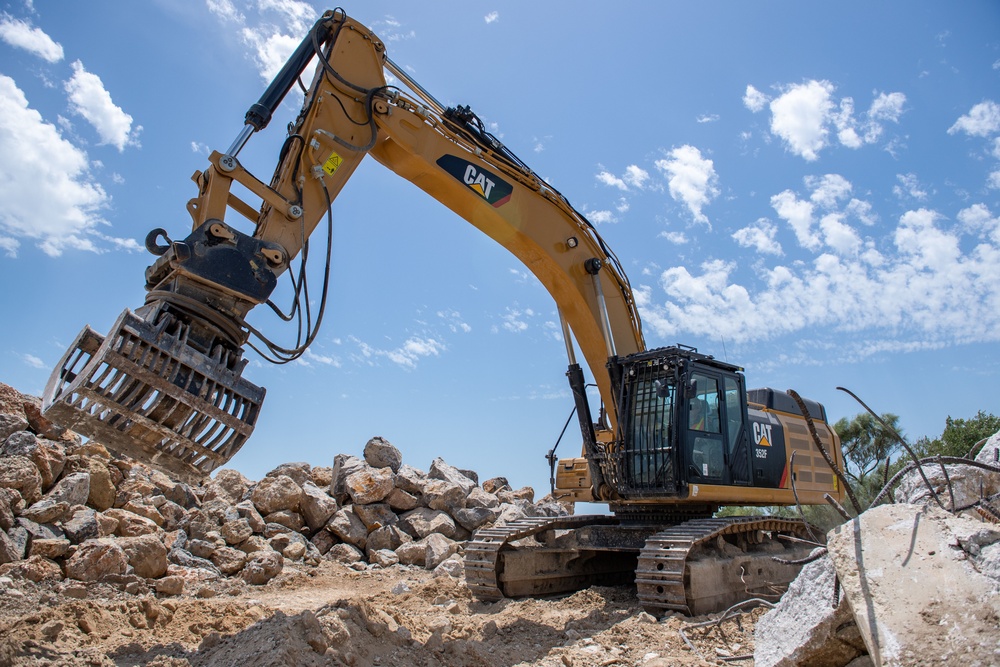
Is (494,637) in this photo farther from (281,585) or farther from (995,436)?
(281,585)

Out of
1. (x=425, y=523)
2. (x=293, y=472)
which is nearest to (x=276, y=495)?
(x=293, y=472)

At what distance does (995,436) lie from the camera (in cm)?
343

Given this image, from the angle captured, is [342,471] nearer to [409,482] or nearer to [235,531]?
[409,482]

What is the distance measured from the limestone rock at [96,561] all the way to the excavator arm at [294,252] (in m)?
3.49

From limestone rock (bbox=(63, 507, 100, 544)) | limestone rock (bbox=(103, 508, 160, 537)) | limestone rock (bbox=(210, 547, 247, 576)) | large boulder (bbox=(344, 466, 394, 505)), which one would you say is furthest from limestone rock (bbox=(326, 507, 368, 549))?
limestone rock (bbox=(63, 507, 100, 544))

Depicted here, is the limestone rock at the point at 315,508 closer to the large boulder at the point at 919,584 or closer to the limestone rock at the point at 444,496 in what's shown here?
the limestone rock at the point at 444,496

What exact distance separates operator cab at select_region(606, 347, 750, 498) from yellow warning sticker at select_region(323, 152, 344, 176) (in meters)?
3.42

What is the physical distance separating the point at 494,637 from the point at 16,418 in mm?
6766

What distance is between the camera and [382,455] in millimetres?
13078

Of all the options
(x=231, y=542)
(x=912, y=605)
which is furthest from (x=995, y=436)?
(x=231, y=542)

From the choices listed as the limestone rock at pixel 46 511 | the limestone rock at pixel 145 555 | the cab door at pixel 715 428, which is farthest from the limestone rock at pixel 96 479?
the cab door at pixel 715 428

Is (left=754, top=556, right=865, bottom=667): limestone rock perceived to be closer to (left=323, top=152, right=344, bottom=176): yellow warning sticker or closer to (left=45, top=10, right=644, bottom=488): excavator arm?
(left=45, top=10, right=644, bottom=488): excavator arm

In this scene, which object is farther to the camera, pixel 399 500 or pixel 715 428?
pixel 399 500

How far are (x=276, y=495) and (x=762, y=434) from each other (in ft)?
23.9
